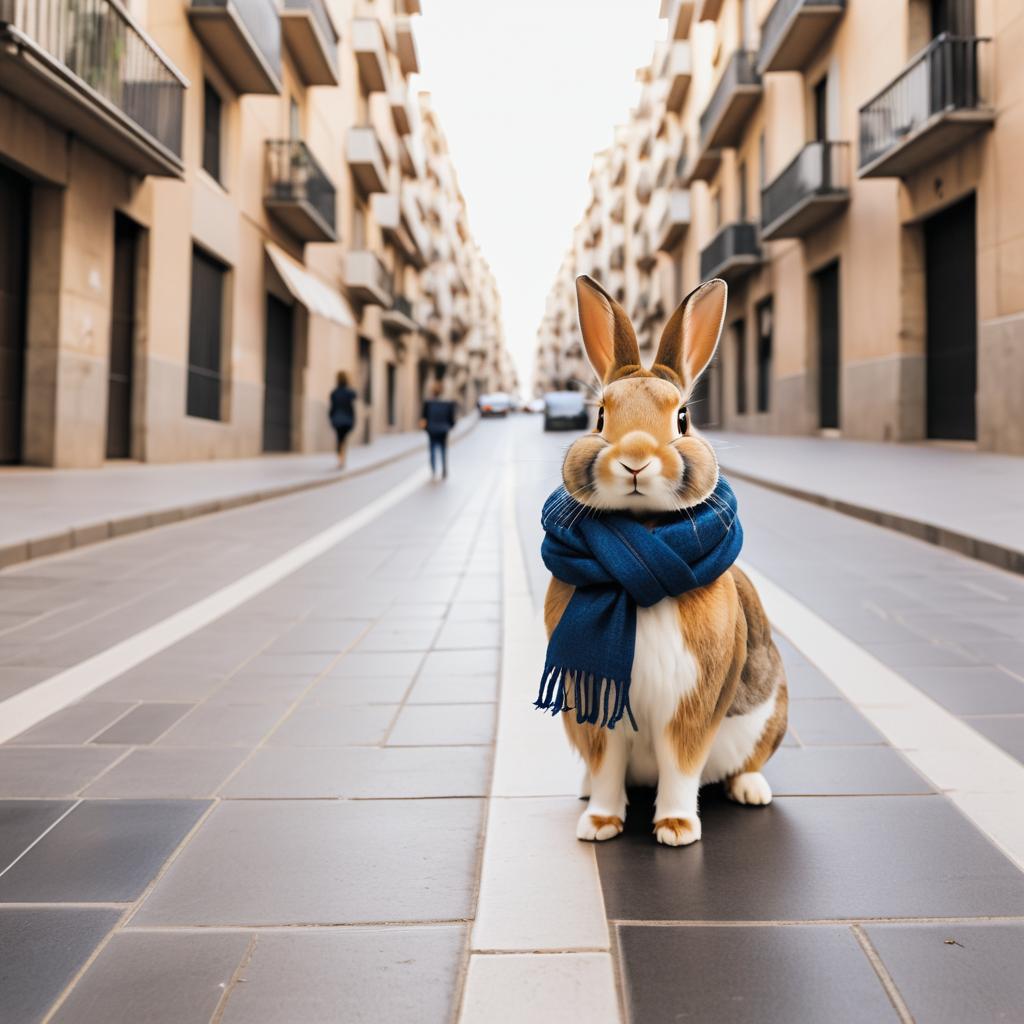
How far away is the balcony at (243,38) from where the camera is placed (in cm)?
1766

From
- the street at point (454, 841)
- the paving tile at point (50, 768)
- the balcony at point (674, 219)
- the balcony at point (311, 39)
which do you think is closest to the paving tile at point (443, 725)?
the street at point (454, 841)

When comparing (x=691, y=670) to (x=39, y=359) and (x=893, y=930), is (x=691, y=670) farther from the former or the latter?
(x=39, y=359)

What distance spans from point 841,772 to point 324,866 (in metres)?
1.61

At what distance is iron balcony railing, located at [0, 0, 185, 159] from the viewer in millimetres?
12016

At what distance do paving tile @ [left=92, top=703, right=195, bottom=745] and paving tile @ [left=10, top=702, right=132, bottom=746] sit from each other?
0.04m

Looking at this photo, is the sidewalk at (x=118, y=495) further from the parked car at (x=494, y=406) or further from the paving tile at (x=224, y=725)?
the parked car at (x=494, y=406)

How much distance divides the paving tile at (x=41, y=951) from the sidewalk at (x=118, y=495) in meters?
5.54

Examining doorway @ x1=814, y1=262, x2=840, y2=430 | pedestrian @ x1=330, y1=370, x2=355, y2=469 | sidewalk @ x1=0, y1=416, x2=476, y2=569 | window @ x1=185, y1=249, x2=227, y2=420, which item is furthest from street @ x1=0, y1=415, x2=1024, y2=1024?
doorway @ x1=814, y1=262, x2=840, y2=430

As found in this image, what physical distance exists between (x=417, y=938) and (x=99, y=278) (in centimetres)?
1476

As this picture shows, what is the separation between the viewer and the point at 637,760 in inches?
100

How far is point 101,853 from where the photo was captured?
2.48 m

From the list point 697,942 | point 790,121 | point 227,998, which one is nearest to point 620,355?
point 697,942

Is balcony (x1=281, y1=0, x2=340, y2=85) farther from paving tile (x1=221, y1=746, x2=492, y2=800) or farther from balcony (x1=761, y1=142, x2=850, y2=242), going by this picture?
paving tile (x1=221, y1=746, x2=492, y2=800)

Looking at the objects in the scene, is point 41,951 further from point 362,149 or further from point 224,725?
point 362,149
